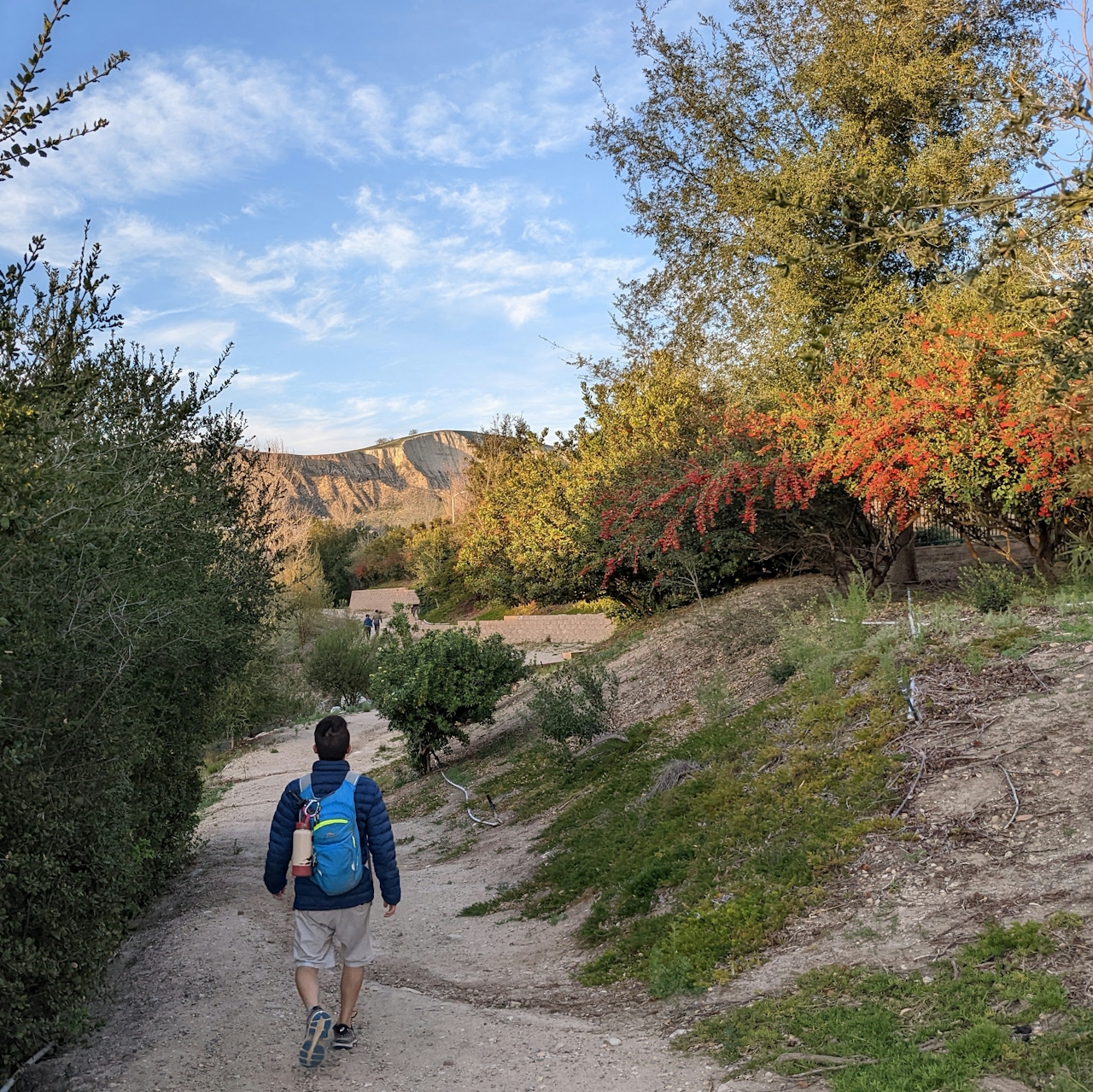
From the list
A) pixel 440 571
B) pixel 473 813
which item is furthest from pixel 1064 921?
pixel 440 571

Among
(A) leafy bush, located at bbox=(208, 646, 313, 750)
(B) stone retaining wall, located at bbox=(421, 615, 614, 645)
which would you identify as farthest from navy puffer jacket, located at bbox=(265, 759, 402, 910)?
(B) stone retaining wall, located at bbox=(421, 615, 614, 645)

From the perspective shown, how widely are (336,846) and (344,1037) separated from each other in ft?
→ 3.20

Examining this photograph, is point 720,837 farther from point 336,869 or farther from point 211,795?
point 211,795

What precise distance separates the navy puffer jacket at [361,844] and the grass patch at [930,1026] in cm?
171

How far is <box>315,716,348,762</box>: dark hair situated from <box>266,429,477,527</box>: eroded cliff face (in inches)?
3511

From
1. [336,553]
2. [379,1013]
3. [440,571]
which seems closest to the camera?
[379,1013]

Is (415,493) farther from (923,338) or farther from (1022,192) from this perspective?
(1022,192)

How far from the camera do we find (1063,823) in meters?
5.54

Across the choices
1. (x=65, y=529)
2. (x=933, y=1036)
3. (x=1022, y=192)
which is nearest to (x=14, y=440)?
(x=65, y=529)

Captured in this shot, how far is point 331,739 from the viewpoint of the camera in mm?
4930

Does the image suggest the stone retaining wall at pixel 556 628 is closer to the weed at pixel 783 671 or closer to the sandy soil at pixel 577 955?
the weed at pixel 783 671

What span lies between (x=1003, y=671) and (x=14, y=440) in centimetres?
672

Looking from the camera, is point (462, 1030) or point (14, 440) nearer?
point (14, 440)

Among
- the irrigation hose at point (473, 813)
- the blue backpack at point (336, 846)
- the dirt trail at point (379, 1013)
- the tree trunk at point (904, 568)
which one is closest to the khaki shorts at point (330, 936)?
the blue backpack at point (336, 846)
